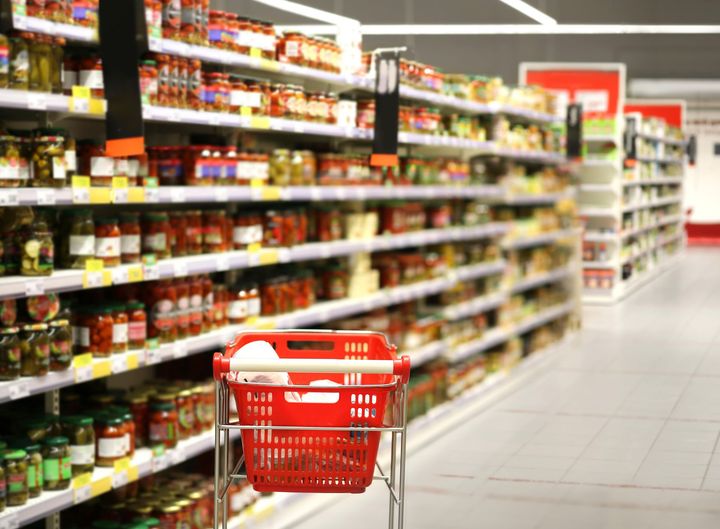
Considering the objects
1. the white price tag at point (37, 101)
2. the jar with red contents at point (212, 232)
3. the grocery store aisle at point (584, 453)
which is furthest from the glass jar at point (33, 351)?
the grocery store aisle at point (584, 453)

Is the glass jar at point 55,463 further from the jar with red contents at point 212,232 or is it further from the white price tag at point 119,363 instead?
the jar with red contents at point 212,232

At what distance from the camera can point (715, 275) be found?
1661 centimetres

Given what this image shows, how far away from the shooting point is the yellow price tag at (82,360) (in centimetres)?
386

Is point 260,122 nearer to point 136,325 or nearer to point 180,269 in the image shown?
point 180,269

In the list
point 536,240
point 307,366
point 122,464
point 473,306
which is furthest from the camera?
point 536,240

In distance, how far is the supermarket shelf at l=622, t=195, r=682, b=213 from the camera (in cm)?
1512

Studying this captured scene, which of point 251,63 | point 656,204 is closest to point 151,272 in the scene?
point 251,63

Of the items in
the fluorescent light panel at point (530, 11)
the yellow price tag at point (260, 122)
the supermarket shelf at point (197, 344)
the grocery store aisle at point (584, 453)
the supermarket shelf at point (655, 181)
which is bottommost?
the grocery store aisle at point (584, 453)

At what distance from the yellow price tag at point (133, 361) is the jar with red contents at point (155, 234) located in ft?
1.42

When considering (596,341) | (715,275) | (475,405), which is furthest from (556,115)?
(715,275)

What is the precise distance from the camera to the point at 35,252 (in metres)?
3.68

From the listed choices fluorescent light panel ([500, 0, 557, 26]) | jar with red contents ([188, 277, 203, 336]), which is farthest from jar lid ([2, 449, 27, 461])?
fluorescent light panel ([500, 0, 557, 26])

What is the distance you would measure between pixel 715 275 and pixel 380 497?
1223 cm

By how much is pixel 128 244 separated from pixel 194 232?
1.67 ft
